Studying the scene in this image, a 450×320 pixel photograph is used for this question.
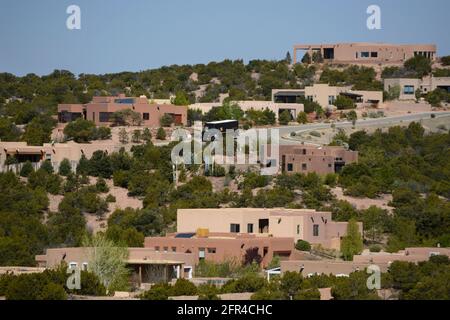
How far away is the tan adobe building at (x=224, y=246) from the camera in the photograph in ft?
184

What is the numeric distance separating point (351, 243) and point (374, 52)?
46.4 metres

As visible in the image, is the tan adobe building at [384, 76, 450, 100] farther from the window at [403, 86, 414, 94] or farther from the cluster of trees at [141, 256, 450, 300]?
the cluster of trees at [141, 256, 450, 300]

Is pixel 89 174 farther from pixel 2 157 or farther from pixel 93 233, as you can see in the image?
pixel 93 233

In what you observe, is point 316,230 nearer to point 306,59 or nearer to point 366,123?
point 366,123

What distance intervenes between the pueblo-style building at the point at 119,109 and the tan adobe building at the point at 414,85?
48.0ft

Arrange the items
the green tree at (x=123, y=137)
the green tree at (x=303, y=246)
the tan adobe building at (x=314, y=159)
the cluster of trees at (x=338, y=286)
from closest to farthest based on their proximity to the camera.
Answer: the cluster of trees at (x=338, y=286)
the green tree at (x=303, y=246)
the tan adobe building at (x=314, y=159)
the green tree at (x=123, y=137)

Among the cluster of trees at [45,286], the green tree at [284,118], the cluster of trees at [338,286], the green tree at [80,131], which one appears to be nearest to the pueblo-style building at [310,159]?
the green tree at [80,131]

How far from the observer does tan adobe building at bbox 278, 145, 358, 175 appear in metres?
72.6

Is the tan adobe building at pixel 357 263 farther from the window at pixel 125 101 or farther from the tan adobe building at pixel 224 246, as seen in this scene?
the window at pixel 125 101

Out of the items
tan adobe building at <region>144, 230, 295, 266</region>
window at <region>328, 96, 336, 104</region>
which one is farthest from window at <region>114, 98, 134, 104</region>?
tan adobe building at <region>144, 230, 295, 266</region>

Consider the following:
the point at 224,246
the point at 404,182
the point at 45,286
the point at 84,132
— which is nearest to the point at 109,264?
the point at 45,286

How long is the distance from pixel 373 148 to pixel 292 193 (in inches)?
425

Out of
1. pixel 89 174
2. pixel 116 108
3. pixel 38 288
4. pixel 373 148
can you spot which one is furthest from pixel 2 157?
pixel 38 288
